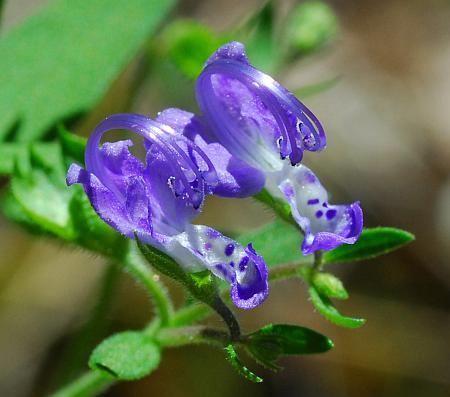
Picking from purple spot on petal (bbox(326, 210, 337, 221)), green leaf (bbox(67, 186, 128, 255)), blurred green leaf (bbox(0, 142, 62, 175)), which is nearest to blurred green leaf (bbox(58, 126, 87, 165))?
green leaf (bbox(67, 186, 128, 255))

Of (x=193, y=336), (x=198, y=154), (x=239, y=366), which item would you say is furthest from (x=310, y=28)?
(x=239, y=366)

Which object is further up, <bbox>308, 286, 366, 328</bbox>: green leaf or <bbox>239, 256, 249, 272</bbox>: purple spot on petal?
<bbox>239, 256, 249, 272</bbox>: purple spot on petal

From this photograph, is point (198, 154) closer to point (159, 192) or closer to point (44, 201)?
point (159, 192)

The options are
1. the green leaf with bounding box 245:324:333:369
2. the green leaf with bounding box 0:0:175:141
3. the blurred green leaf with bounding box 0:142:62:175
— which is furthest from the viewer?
the green leaf with bounding box 0:0:175:141

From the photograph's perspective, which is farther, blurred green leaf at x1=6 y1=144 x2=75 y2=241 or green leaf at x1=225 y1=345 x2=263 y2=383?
blurred green leaf at x1=6 y1=144 x2=75 y2=241

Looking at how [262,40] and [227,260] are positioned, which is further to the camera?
[262,40]

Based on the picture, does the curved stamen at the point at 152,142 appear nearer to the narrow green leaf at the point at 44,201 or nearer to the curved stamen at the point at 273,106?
the curved stamen at the point at 273,106

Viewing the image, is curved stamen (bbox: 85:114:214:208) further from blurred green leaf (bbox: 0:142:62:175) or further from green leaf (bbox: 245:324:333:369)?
blurred green leaf (bbox: 0:142:62:175)
